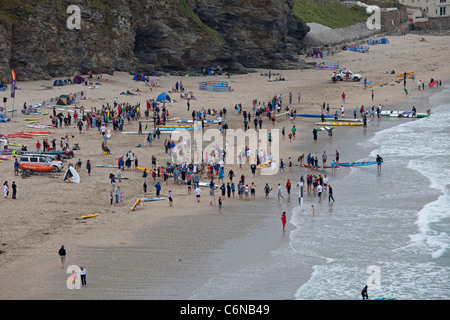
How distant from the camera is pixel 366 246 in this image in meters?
Answer: 27.7

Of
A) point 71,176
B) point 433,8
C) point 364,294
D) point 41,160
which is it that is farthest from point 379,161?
point 433,8

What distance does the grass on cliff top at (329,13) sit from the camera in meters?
98.4

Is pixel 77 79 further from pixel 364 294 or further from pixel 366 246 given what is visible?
pixel 364 294

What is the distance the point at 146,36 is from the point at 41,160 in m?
39.0

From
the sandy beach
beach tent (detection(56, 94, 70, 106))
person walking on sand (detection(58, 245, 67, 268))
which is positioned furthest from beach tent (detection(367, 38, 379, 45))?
person walking on sand (detection(58, 245, 67, 268))

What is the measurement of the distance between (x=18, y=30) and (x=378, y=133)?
31656 mm

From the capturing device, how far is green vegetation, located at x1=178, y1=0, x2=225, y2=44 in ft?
245

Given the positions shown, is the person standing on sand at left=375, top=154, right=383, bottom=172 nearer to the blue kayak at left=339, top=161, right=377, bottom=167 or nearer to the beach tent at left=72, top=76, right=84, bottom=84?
the blue kayak at left=339, top=161, right=377, bottom=167

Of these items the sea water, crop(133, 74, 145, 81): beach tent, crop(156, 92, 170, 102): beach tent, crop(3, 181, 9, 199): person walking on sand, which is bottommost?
the sea water

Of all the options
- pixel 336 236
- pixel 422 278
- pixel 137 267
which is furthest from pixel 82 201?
pixel 422 278

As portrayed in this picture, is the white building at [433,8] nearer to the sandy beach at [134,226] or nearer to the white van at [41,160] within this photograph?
the sandy beach at [134,226]

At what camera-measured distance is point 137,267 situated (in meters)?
25.1

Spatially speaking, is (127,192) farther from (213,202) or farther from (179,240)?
(179,240)

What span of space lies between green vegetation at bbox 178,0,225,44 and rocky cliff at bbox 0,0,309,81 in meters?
0.14
